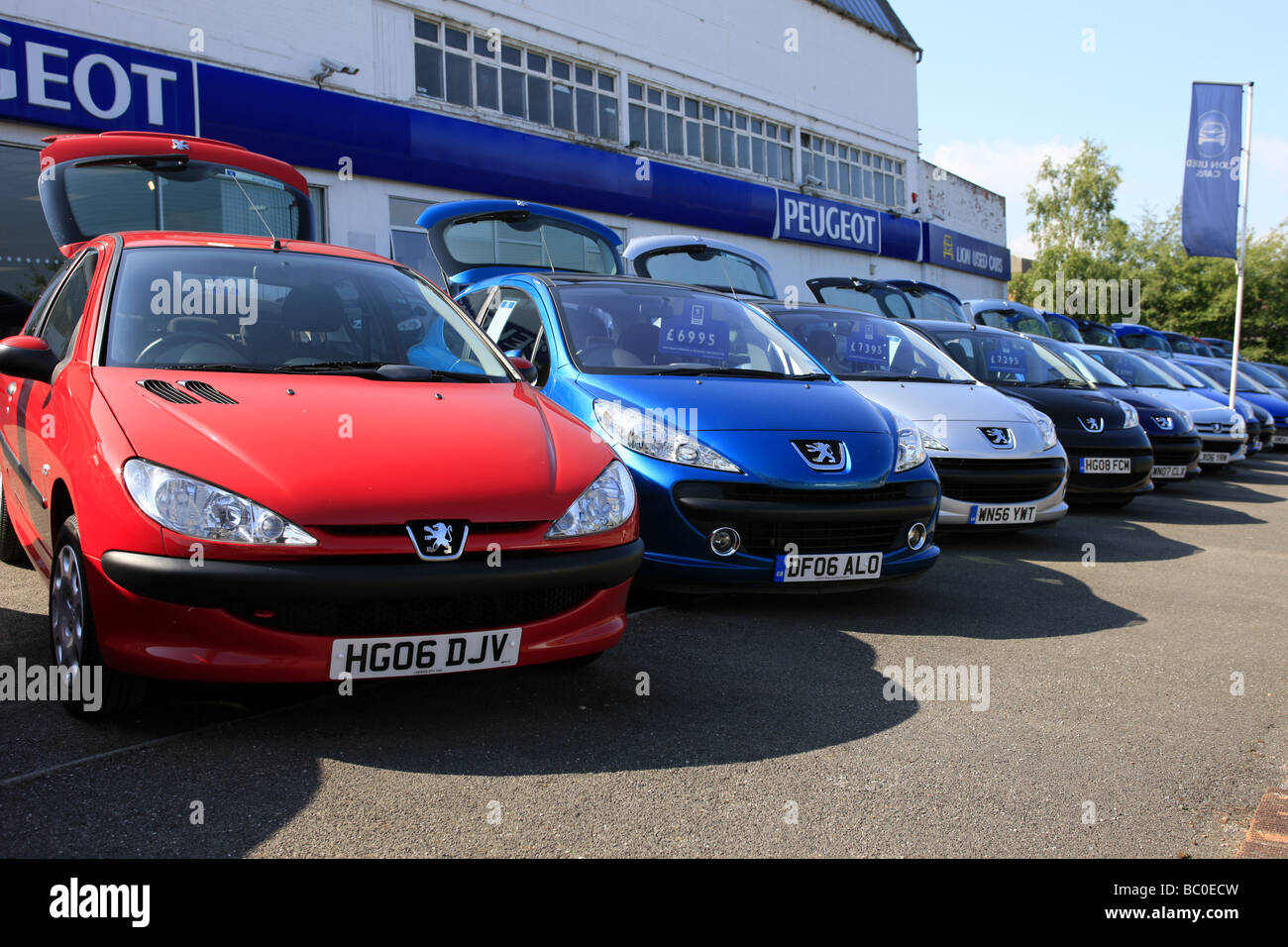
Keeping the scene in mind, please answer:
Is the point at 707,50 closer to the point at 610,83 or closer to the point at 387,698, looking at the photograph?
the point at 610,83

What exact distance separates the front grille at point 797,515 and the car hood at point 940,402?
218cm

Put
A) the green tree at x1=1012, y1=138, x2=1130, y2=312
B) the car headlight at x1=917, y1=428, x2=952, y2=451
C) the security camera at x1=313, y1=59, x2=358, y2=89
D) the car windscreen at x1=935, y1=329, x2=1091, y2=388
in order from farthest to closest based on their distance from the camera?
the green tree at x1=1012, y1=138, x2=1130, y2=312
the security camera at x1=313, y1=59, x2=358, y2=89
the car windscreen at x1=935, y1=329, x2=1091, y2=388
the car headlight at x1=917, y1=428, x2=952, y2=451

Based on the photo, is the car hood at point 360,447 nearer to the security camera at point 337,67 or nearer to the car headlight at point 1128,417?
the car headlight at point 1128,417

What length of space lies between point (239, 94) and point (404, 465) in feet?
44.6

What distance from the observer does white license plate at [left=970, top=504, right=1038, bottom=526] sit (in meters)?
7.14

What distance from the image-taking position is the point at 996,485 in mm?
7242

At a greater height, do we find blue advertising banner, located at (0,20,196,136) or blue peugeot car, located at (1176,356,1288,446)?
blue advertising banner, located at (0,20,196,136)

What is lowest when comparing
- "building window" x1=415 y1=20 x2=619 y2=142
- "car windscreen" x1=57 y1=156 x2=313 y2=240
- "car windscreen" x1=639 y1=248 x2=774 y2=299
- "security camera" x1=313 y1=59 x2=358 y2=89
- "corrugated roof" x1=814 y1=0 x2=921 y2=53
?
"car windscreen" x1=639 y1=248 x2=774 y2=299

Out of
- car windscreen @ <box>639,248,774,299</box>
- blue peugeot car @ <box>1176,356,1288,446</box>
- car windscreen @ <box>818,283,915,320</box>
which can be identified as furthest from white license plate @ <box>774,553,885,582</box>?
blue peugeot car @ <box>1176,356,1288,446</box>

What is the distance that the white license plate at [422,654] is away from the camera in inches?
127

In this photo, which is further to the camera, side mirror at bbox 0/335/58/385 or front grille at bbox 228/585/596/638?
side mirror at bbox 0/335/58/385

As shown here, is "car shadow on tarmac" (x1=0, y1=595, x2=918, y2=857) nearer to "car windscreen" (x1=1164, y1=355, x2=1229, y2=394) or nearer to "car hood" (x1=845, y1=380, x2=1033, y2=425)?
"car hood" (x1=845, y1=380, x2=1033, y2=425)

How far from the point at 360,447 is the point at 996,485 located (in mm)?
4913

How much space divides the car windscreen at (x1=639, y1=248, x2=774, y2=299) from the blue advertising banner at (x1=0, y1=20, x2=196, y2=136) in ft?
24.7
